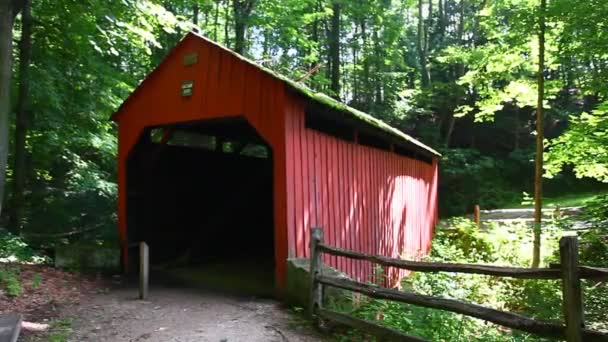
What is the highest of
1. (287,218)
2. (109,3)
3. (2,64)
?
(109,3)

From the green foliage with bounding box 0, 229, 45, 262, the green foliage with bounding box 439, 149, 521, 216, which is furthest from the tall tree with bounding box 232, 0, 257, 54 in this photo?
the green foliage with bounding box 0, 229, 45, 262

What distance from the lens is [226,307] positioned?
21.5ft

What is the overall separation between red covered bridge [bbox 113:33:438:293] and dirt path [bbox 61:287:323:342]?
88cm

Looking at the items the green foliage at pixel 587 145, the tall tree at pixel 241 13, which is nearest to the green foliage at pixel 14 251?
the green foliage at pixel 587 145

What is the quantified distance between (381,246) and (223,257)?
12.6 feet

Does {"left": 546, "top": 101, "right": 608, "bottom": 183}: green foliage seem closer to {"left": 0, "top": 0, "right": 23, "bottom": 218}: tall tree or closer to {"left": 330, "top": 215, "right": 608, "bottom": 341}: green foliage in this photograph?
{"left": 330, "top": 215, "right": 608, "bottom": 341}: green foliage

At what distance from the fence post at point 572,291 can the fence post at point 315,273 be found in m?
2.82

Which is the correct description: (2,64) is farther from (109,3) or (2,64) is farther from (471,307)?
(471,307)

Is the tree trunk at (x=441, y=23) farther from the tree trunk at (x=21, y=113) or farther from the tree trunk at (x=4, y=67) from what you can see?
the tree trunk at (x=4, y=67)

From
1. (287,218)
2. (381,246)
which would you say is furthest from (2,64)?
(381,246)

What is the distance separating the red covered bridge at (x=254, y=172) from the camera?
7145 millimetres

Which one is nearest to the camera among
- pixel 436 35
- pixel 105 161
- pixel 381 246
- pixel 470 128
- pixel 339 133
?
pixel 339 133

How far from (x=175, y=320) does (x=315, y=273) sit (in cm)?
185

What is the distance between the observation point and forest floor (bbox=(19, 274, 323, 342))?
17.2 ft
